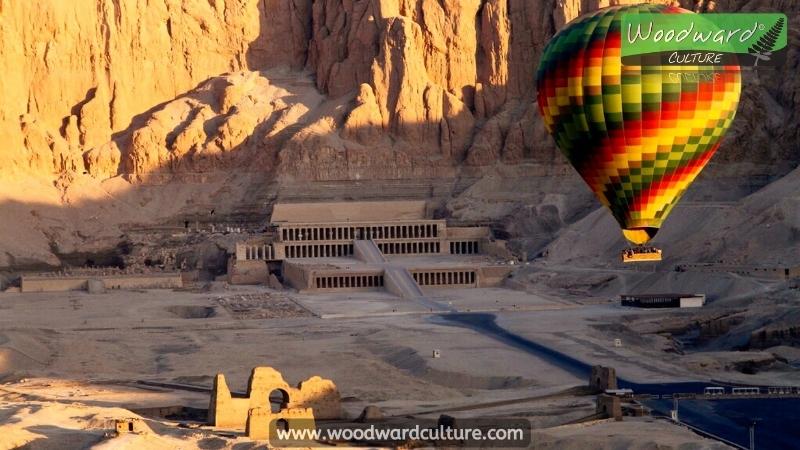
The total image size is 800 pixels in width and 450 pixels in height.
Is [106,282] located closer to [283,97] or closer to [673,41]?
[283,97]

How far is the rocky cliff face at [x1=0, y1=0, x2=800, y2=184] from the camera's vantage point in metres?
132

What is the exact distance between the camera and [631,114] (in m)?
71.6

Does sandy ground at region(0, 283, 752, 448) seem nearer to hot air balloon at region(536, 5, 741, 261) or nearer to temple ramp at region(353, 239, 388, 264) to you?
hot air balloon at region(536, 5, 741, 261)

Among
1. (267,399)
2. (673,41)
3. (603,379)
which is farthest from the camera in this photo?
(673,41)

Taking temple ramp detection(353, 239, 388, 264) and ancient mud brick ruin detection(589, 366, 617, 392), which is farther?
temple ramp detection(353, 239, 388, 264)

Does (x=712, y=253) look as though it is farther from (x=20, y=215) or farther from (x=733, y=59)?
(x=20, y=215)

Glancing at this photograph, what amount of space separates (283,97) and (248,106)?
3746mm

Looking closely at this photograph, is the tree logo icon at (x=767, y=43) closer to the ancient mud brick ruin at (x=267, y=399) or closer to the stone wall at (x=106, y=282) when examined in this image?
the stone wall at (x=106, y=282)

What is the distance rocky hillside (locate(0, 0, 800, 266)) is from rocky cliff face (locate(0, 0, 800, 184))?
0.13 meters

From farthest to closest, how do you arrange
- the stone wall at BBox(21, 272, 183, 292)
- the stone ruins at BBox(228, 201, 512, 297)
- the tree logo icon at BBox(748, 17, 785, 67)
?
the tree logo icon at BBox(748, 17, 785, 67) < the stone wall at BBox(21, 272, 183, 292) < the stone ruins at BBox(228, 201, 512, 297)

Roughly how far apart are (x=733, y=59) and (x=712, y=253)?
1172 inches

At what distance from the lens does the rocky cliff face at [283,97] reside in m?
132

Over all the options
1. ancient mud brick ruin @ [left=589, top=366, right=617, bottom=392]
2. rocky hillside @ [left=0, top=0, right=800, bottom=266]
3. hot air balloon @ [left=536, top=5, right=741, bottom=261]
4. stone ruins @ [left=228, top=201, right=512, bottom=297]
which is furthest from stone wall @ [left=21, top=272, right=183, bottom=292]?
ancient mud brick ruin @ [left=589, top=366, right=617, bottom=392]

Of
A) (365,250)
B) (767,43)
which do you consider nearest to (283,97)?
(365,250)
